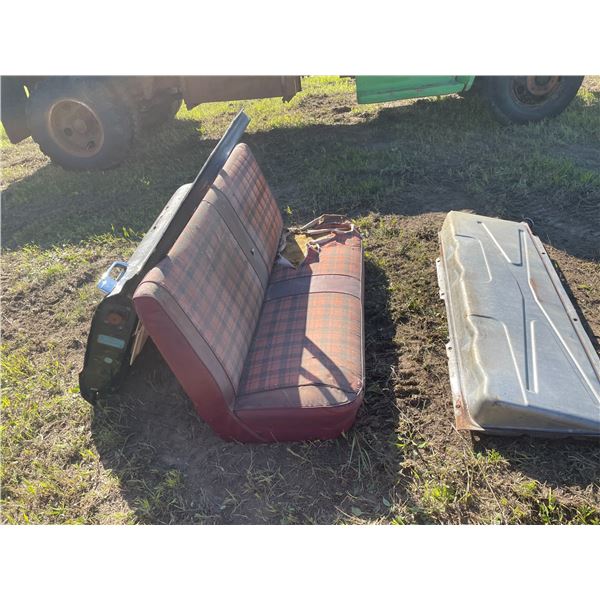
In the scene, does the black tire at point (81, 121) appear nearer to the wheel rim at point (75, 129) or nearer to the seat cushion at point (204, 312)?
the wheel rim at point (75, 129)

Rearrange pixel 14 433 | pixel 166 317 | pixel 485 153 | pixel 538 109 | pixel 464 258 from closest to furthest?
pixel 166 317 → pixel 14 433 → pixel 464 258 → pixel 485 153 → pixel 538 109

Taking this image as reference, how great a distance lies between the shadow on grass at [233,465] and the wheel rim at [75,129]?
458 cm

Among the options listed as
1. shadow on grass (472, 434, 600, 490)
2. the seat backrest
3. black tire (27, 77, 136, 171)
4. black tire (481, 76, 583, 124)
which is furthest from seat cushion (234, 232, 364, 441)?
black tire (481, 76, 583, 124)

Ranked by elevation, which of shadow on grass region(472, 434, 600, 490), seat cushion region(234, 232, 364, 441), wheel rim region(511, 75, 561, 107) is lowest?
shadow on grass region(472, 434, 600, 490)

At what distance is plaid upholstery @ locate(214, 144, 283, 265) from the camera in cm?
301

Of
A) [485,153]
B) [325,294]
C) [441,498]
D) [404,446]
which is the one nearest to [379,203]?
[485,153]

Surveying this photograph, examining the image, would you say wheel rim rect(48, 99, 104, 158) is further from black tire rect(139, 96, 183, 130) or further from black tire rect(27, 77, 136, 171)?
black tire rect(139, 96, 183, 130)

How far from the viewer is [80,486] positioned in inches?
98.5

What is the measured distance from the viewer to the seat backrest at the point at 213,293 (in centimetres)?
207

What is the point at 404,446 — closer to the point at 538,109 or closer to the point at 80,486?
the point at 80,486

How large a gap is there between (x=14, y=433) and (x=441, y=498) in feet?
8.23

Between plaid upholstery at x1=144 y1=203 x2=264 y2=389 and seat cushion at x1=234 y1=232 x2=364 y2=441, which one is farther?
seat cushion at x1=234 y1=232 x2=364 y2=441

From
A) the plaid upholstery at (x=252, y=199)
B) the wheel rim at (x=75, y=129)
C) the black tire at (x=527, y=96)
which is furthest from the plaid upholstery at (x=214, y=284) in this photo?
the black tire at (x=527, y=96)

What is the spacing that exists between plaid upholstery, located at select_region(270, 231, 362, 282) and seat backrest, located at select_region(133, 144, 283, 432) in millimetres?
158
